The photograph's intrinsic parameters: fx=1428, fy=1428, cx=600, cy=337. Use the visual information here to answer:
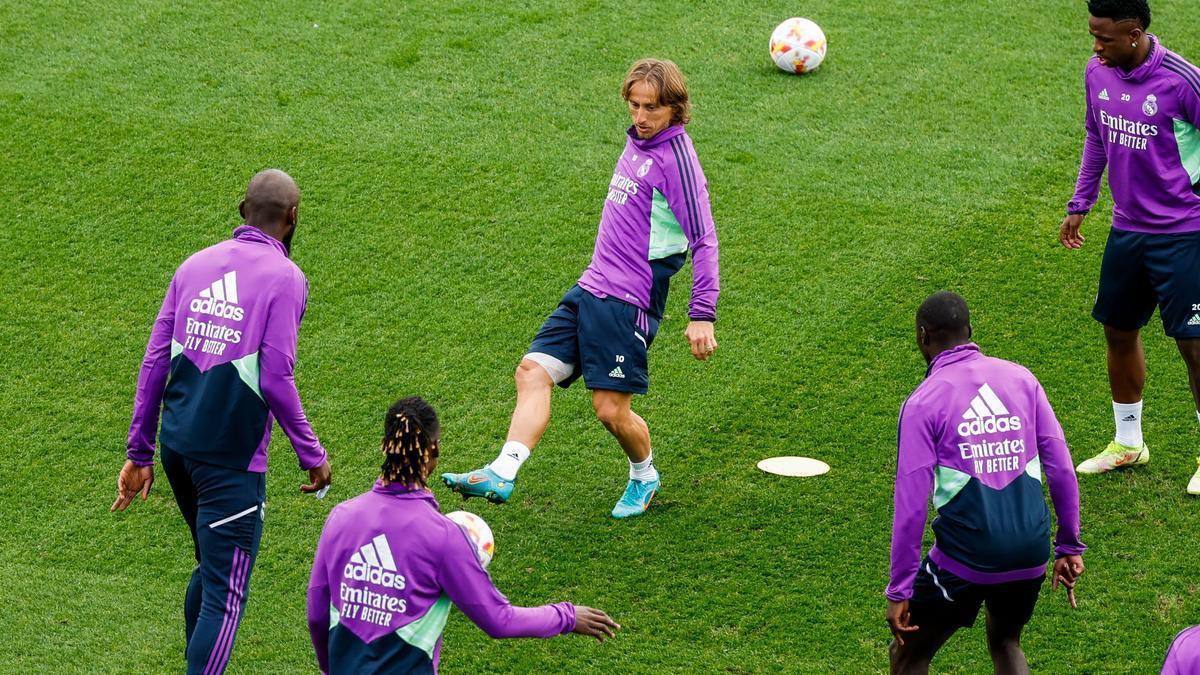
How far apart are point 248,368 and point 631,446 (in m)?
2.04

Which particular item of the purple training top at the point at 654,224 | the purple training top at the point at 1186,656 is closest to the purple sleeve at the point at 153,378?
the purple training top at the point at 654,224

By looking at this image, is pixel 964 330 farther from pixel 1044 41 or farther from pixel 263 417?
pixel 1044 41

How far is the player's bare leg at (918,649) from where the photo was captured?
489 centimetres

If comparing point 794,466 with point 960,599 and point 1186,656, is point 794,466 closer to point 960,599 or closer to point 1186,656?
point 960,599

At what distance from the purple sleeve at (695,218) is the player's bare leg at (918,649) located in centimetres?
174

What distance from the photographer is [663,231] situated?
6.27 metres

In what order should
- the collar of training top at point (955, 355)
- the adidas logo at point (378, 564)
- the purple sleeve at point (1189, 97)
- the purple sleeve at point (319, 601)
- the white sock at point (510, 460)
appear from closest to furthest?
the adidas logo at point (378, 564) → the purple sleeve at point (319, 601) → the collar of training top at point (955, 355) → the white sock at point (510, 460) → the purple sleeve at point (1189, 97)

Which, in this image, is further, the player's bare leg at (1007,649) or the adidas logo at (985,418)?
the player's bare leg at (1007,649)

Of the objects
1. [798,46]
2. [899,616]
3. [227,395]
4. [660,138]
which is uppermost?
[798,46]

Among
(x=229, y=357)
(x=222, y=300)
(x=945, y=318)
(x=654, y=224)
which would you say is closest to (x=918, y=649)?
(x=945, y=318)

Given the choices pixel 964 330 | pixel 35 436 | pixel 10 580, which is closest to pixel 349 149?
pixel 35 436

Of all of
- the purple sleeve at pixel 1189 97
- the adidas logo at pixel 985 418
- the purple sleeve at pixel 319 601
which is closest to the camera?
the purple sleeve at pixel 319 601

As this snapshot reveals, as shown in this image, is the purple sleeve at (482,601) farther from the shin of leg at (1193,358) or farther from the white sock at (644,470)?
the shin of leg at (1193,358)

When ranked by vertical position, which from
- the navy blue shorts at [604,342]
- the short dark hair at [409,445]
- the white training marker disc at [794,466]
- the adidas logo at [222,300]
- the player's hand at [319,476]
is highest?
the adidas logo at [222,300]
